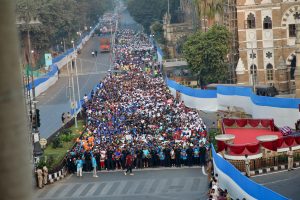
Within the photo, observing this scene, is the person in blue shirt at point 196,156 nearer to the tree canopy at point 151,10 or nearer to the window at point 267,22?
the window at point 267,22

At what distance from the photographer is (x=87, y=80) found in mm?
77812

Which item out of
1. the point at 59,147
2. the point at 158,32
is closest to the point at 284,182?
the point at 59,147

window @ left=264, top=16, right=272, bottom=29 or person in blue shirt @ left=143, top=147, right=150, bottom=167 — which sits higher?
window @ left=264, top=16, right=272, bottom=29

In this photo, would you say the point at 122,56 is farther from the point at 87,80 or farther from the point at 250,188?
the point at 250,188

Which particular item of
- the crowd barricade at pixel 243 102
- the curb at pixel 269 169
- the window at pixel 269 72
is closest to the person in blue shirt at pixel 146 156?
the curb at pixel 269 169

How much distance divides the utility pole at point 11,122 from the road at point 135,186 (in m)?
22.1

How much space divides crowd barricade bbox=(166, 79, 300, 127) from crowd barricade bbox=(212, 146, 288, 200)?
13.4 m

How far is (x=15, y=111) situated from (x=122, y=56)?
89.9 m

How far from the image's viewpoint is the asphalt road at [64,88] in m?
50.5

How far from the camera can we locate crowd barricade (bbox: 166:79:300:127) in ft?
124

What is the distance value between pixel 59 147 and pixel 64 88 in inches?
1474

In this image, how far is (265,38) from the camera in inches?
2206

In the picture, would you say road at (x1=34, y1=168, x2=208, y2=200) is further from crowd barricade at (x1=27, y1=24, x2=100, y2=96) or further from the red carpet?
crowd barricade at (x1=27, y1=24, x2=100, y2=96)

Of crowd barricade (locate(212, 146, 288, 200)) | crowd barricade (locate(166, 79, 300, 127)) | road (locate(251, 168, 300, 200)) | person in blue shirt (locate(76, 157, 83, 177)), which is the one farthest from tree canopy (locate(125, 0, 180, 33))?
crowd barricade (locate(212, 146, 288, 200))
